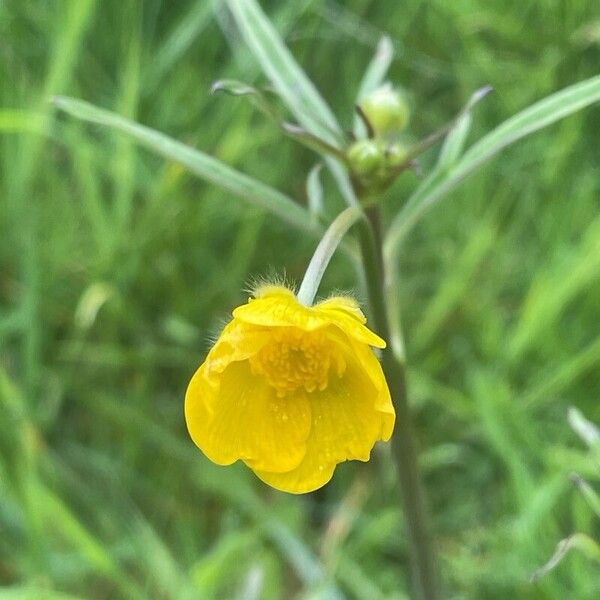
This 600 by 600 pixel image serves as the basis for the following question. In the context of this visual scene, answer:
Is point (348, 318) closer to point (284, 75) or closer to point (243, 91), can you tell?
point (243, 91)

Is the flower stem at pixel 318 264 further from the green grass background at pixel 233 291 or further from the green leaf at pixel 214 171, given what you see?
the green grass background at pixel 233 291

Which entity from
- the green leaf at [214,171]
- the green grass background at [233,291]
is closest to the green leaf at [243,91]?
the green leaf at [214,171]

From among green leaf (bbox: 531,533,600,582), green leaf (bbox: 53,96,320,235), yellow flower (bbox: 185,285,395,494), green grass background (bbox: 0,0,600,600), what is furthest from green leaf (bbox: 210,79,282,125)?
green grass background (bbox: 0,0,600,600)

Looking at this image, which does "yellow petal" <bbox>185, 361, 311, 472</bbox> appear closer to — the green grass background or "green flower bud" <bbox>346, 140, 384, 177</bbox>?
"green flower bud" <bbox>346, 140, 384, 177</bbox>

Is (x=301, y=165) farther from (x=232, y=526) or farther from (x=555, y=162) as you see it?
(x=232, y=526)

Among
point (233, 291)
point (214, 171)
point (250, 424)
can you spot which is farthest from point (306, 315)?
point (233, 291)

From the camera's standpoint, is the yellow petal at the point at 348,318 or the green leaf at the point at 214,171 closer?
the yellow petal at the point at 348,318
